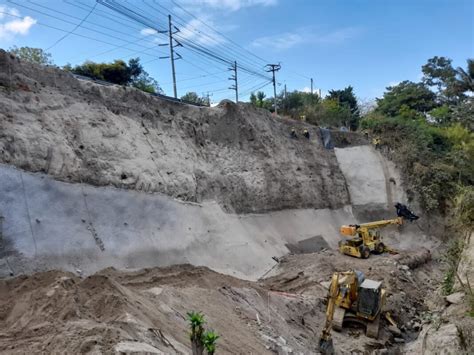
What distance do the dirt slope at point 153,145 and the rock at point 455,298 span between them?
390 inches

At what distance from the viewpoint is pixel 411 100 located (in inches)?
1875

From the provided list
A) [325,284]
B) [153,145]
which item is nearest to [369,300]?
[325,284]

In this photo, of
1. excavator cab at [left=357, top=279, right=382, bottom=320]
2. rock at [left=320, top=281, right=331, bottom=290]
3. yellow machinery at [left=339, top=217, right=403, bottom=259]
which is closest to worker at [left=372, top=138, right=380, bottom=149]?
yellow machinery at [left=339, top=217, right=403, bottom=259]

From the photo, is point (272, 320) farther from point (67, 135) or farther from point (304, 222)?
point (304, 222)

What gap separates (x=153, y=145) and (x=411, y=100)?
3857 centimetres

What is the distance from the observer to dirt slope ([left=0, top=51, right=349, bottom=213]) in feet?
45.3

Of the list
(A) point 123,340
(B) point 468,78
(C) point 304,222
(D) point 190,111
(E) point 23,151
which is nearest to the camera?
(A) point 123,340

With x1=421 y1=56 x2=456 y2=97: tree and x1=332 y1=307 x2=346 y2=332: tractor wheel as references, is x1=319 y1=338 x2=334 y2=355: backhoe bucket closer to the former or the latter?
x1=332 y1=307 x2=346 y2=332: tractor wheel

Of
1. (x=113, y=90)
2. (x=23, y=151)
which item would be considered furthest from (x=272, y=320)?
(x=113, y=90)

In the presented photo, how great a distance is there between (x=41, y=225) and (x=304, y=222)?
14.7m

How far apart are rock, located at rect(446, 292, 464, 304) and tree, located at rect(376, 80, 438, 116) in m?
36.9

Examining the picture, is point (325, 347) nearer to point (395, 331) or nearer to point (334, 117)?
point (395, 331)

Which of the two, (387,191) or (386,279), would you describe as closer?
(386,279)

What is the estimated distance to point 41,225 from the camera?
11812mm
